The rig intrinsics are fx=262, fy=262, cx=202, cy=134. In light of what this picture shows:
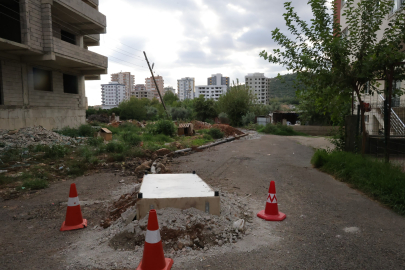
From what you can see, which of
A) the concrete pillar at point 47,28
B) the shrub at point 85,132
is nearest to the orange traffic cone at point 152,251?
the shrub at point 85,132

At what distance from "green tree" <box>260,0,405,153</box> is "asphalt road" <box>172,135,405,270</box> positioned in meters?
2.73

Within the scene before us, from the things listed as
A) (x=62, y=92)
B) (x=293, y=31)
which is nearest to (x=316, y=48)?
(x=293, y=31)

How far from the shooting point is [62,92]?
1866 cm

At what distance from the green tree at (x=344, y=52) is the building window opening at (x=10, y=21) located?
1417 cm

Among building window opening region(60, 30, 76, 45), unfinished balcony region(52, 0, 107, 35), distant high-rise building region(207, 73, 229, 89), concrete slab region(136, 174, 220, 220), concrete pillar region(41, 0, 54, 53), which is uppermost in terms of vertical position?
distant high-rise building region(207, 73, 229, 89)

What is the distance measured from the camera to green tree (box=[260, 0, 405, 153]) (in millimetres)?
6852

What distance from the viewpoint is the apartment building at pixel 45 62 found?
553 inches

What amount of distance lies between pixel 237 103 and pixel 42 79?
22.6 meters

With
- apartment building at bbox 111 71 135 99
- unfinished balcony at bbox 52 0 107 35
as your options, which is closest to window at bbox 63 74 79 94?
unfinished balcony at bbox 52 0 107 35

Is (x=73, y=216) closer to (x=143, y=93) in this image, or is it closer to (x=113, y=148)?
(x=113, y=148)

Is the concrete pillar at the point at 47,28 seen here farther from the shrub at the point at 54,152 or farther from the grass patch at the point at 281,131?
the grass patch at the point at 281,131

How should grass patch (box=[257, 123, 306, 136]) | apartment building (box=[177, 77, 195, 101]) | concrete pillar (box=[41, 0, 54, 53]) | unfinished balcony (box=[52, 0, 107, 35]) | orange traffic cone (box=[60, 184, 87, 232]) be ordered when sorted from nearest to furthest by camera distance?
orange traffic cone (box=[60, 184, 87, 232]), concrete pillar (box=[41, 0, 54, 53]), unfinished balcony (box=[52, 0, 107, 35]), grass patch (box=[257, 123, 306, 136]), apartment building (box=[177, 77, 195, 101])

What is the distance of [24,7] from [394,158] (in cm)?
1774

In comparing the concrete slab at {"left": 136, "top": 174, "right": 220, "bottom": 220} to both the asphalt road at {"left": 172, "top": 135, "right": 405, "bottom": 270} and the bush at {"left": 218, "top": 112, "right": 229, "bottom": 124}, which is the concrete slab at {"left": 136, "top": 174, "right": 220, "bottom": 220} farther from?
the bush at {"left": 218, "top": 112, "right": 229, "bottom": 124}
